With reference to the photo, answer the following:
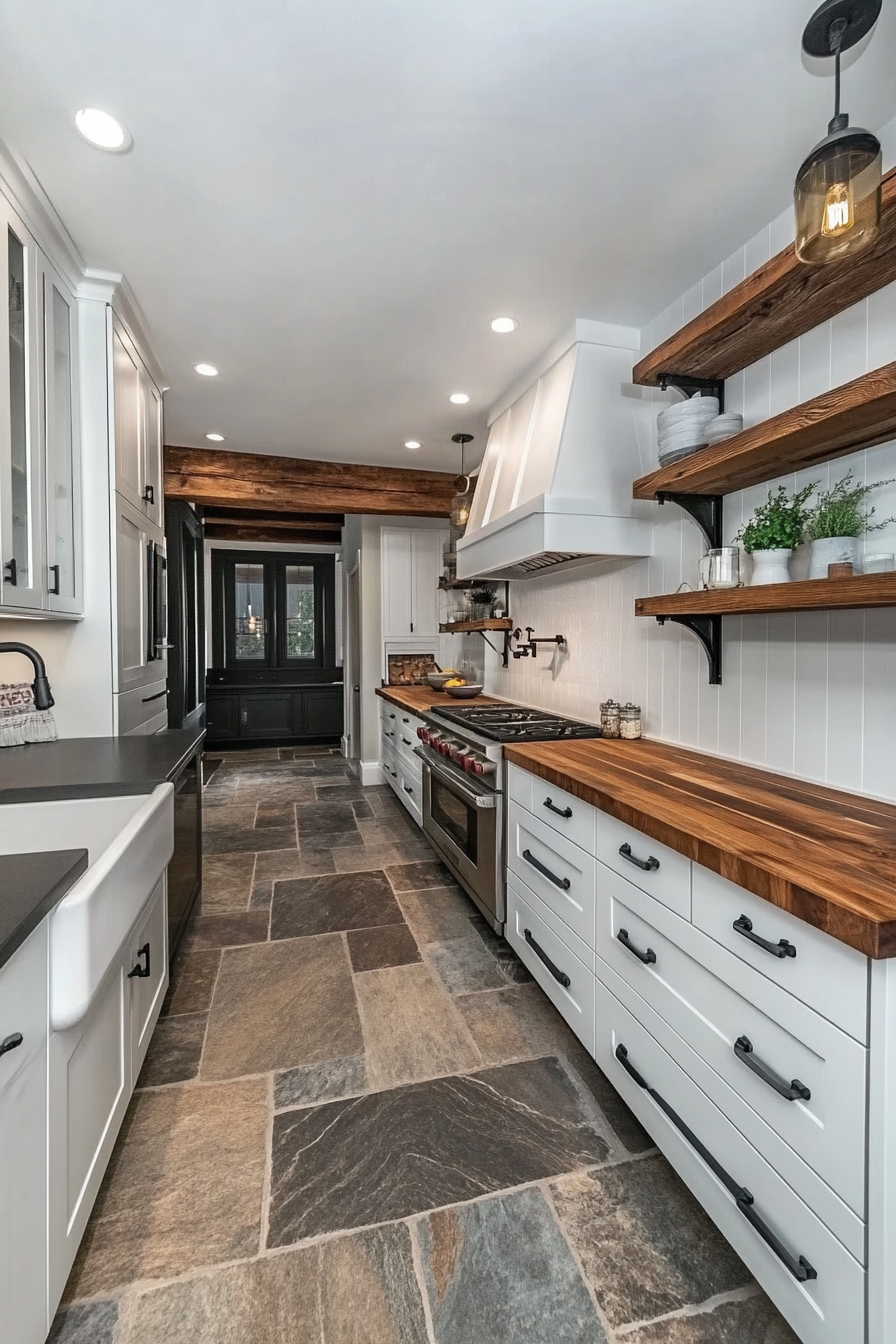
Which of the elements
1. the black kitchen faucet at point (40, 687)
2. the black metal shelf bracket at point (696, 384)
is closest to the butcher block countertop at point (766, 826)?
the black metal shelf bracket at point (696, 384)

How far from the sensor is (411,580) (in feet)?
17.6

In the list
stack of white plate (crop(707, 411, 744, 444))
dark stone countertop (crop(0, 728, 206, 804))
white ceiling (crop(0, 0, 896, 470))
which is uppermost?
white ceiling (crop(0, 0, 896, 470))

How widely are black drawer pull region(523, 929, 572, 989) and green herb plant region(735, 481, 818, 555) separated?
A: 55.8 inches

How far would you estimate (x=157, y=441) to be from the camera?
3053 millimetres

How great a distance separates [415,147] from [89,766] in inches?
78.7

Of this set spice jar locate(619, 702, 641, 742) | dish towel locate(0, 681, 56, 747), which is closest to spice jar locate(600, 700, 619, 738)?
spice jar locate(619, 702, 641, 742)

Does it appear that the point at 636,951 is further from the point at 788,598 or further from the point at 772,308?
the point at 772,308

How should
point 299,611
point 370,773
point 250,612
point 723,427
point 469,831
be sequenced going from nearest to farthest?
point 723,427 → point 469,831 → point 370,773 → point 250,612 → point 299,611

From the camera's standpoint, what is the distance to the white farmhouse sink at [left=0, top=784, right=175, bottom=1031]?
102 centimetres

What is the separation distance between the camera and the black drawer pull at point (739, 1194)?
3.25 feet

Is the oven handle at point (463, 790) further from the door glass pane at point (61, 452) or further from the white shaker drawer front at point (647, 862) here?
the door glass pane at point (61, 452)

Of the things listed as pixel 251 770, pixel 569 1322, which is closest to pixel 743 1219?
pixel 569 1322

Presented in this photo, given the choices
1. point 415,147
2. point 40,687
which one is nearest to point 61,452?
point 40,687

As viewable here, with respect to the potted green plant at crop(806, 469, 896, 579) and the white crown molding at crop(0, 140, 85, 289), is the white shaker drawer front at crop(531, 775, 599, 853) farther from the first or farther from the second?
the white crown molding at crop(0, 140, 85, 289)
